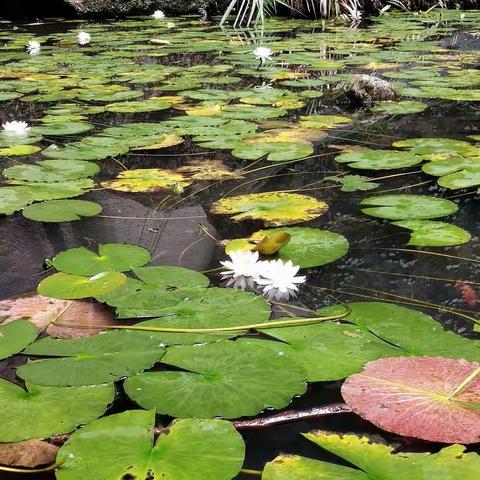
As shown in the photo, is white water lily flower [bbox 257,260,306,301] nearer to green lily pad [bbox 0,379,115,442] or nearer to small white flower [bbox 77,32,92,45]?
green lily pad [bbox 0,379,115,442]

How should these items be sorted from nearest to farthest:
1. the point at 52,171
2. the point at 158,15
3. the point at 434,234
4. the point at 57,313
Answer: the point at 57,313, the point at 434,234, the point at 52,171, the point at 158,15

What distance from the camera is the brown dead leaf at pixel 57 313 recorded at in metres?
0.94

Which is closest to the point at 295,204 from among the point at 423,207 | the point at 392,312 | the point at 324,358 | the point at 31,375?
the point at 423,207

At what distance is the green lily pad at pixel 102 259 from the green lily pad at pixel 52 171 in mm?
507

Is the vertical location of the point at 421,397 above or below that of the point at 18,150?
below

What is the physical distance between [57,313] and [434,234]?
0.75 metres

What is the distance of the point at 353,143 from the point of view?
1985 mm

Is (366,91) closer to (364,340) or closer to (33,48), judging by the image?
(364,340)

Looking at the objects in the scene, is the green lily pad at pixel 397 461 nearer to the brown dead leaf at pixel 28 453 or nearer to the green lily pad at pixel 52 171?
the brown dead leaf at pixel 28 453

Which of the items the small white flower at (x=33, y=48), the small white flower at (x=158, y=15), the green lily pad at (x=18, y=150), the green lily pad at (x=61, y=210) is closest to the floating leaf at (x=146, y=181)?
the green lily pad at (x=61, y=210)

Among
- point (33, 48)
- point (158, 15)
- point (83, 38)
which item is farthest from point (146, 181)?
point (158, 15)

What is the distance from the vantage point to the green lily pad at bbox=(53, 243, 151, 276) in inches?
44.3

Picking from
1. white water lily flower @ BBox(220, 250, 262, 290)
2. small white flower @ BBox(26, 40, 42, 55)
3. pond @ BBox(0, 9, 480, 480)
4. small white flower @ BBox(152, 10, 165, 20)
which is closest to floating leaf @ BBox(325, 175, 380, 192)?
pond @ BBox(0, 9, 480, 480)

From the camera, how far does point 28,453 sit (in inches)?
26.8
